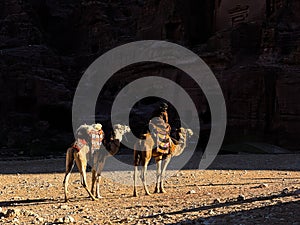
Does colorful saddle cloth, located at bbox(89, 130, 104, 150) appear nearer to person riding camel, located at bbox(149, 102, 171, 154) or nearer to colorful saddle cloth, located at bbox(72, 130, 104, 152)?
colorful saddle cloth, located at bbox(72, 130, 104, 152)

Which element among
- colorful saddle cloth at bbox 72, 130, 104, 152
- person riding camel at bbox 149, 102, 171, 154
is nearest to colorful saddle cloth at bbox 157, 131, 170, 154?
person riding camel at bbox 149, 102, 171, 154

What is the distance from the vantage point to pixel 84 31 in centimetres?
4694

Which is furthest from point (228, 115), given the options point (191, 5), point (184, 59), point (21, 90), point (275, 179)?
point (21, 90)

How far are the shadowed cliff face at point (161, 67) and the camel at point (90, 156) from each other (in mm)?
12839

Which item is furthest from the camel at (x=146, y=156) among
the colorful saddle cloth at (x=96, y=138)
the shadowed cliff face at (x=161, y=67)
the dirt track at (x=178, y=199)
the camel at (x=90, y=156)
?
the shadowed cliff face at (x=161, y=67)

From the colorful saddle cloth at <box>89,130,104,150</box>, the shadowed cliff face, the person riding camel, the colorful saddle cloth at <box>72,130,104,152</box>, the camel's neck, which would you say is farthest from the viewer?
the shadowed cliff face

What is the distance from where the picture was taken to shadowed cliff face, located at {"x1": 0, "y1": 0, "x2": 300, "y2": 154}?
2059cm

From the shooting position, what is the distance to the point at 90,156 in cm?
911

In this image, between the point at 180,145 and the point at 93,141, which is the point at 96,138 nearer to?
the point at 93,141

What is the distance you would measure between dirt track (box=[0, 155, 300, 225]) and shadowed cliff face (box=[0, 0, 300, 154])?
A: 5885 millimetres

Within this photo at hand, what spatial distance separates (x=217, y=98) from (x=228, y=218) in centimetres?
1660

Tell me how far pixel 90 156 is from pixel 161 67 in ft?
61.3

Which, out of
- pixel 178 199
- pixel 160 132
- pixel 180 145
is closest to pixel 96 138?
pixel 160 132

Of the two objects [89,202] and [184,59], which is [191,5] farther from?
[89,202]
